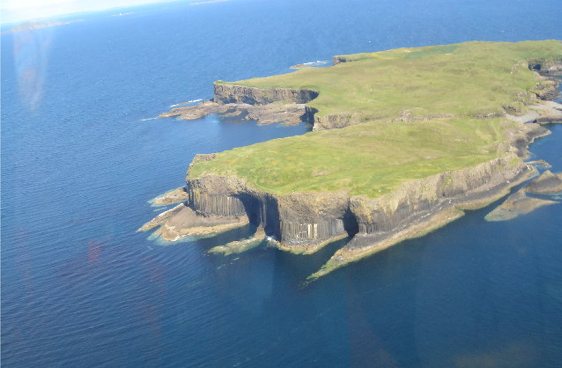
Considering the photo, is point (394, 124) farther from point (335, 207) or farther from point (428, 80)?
point (428, 80)

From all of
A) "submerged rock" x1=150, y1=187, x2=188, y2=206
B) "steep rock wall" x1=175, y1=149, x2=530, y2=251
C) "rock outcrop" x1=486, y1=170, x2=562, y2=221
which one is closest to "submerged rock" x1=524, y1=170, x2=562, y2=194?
"rock outcrop" x1=486, y1=170, x2=562, y2=221

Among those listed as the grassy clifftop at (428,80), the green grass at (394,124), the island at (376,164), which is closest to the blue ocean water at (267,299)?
the island at (376,164)

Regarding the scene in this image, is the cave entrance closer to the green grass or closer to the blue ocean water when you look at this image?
the green grass

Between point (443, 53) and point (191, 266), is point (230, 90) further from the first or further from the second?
point (191, 266)

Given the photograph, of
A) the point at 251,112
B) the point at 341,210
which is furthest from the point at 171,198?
the point at 251,112

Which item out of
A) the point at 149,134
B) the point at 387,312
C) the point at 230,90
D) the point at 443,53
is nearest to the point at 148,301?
the point at 387,312
